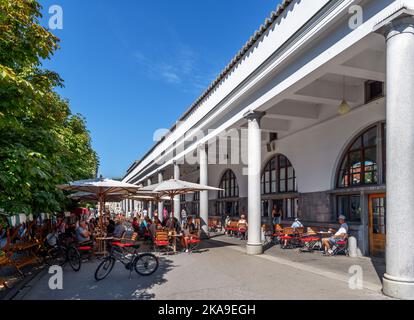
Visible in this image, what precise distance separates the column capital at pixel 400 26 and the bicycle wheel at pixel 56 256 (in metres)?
9.71

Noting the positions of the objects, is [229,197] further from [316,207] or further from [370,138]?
[370,138]

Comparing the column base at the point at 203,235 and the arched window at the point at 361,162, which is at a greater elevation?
the arched window at the point at 361,162

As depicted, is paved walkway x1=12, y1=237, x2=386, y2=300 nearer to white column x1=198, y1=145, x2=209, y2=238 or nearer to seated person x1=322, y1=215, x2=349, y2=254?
seated person x1=322, y1=215, x2=349, y2=254

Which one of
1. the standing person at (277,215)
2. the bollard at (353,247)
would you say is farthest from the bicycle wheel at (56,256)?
the standing person at (277,215)

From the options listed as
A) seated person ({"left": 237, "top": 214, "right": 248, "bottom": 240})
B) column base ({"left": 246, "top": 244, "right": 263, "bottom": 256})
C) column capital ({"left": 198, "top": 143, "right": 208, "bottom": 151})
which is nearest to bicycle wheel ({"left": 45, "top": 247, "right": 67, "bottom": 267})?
column base ({"left": 246, "top": 244, "right": 263, "bottom": 256})

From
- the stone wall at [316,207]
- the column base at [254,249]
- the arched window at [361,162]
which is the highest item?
the arched window at [361,162]

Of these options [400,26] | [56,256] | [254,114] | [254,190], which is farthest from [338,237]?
[56,256]

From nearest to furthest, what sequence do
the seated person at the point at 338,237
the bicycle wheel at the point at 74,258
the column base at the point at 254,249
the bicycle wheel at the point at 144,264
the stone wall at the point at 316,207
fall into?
the bicycle wheel at the point at 144,264 < the bicycle wheel at the point at 74,258 < the seated person at the point at 338,237 < the column base at the point at 254,249 < the stone wall at the point at 316,207

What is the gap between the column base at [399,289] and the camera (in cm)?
586

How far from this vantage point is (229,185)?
24.4 m

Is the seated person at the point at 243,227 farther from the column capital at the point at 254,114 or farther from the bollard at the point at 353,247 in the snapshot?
the column capital at the point at 254,114
